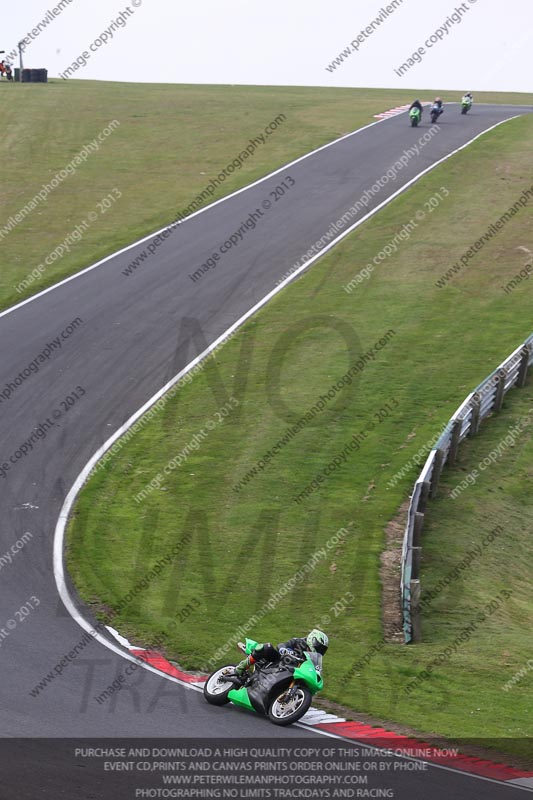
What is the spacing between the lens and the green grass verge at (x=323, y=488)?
48.4ft

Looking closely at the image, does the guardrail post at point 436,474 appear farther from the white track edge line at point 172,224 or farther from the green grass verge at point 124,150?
the green grass verge at point 124,150

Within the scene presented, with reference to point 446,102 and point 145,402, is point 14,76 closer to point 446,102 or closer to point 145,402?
point 446,102

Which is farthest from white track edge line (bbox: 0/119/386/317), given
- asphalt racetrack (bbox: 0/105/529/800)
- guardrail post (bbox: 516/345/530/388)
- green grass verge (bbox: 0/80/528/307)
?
guardrail post (bbox: 516/345/530/388)

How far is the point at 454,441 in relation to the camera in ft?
71.7

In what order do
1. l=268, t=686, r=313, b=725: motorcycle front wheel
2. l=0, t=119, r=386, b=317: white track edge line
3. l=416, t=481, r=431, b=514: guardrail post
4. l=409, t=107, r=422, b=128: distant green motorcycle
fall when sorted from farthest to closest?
l=409, t=107, r=422, b=128: distant green motorcycle < l=0, t=119, r=386, b=317: white track edge line < l=416, t=481, r=431, b=514: guardrail post < l=268, t=686, r=313, b=725: motorcycle front wheel

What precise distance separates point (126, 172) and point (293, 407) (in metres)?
23.6

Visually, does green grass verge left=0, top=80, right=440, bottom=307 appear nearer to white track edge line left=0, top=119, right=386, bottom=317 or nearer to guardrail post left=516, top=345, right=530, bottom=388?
white track edge line left=0, top=119, right=386, bottom=317

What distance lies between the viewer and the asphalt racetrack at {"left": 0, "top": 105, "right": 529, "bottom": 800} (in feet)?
37.3

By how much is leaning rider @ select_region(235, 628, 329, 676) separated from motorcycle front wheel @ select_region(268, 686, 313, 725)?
462 millimetres

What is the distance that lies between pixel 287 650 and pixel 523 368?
1550 cm

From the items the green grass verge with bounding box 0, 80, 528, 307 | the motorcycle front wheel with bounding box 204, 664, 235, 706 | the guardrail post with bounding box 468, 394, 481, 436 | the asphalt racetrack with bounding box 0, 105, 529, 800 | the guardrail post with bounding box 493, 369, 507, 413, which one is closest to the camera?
the asphalt racetrack with bounding box 0, 105, 529, 800

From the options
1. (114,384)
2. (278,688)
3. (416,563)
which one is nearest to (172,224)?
(114,384)

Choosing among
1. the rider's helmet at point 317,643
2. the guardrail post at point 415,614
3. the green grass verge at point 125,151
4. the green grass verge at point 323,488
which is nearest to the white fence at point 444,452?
the guardrail post at point 415,614

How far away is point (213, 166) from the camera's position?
45.0m
